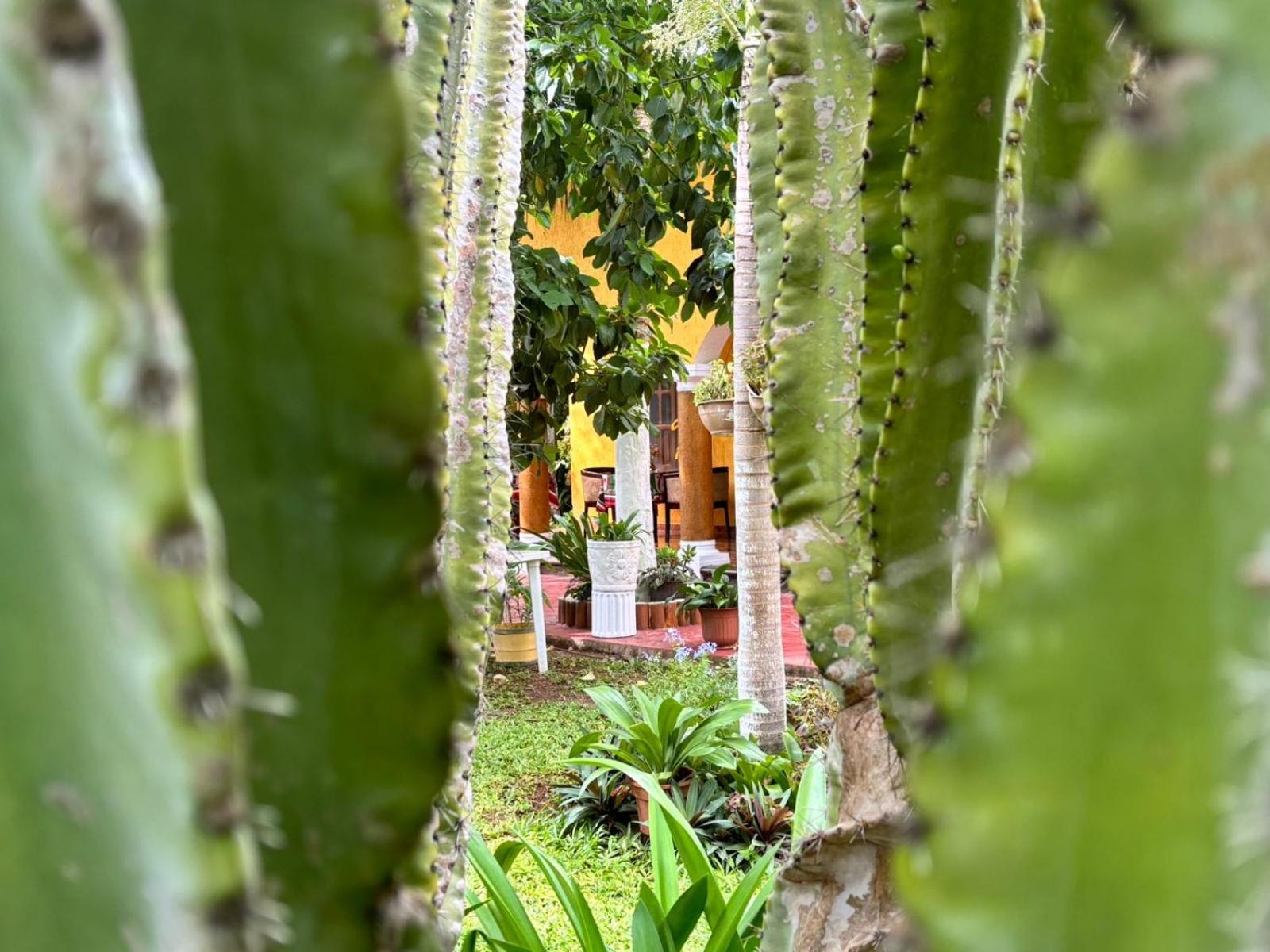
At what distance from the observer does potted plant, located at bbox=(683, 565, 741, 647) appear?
6.74m

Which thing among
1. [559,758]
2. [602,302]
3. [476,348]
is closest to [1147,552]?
[476,348]

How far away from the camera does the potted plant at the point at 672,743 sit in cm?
368

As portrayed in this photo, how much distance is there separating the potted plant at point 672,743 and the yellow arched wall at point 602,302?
3.71 metres

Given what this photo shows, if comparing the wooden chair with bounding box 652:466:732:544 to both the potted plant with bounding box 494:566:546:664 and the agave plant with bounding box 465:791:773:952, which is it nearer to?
the potted plant with bounding box 494:566:546:664

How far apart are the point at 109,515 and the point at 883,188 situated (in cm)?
79

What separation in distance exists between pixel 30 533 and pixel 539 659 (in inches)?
238

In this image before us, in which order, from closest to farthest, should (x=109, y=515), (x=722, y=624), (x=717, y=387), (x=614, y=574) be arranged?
(x=109, y=515) → (x=717, y=387) → (x=722, y=624) → (x=614, y=574)

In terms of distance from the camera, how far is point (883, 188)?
3.08 feet

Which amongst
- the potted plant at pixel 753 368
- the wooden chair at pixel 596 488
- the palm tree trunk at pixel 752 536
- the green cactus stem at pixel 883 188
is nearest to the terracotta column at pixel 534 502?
the wooden chair at pixel 596 488

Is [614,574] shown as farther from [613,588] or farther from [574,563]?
[574,563]

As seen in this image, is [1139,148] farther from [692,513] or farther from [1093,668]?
[692,513]

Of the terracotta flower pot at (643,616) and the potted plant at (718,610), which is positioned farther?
the terracotta flower pot at (643,616)

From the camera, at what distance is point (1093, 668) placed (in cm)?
31

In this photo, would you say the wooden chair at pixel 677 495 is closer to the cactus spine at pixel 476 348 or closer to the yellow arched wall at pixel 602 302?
the yellow arched wall at pixel 602 302
